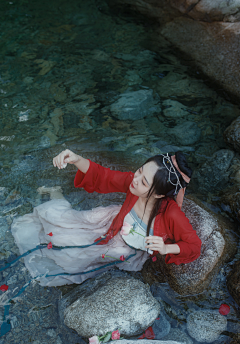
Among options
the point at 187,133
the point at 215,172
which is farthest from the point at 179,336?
the point at 187,133

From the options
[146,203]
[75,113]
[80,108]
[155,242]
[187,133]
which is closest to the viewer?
[155,242]

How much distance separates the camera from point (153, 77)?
677cm

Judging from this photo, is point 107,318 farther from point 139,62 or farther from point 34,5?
point 34,5

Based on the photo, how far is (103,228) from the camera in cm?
359

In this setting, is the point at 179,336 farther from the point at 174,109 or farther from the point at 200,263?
the point at 174,109

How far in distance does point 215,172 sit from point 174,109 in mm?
1937

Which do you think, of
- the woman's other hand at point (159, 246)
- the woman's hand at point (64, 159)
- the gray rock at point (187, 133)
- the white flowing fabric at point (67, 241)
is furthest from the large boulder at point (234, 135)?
the woman's hand at point (64, 159)

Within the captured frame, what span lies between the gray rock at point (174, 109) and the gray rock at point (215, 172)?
1408 mm

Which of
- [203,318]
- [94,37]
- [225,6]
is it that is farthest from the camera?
[94,37]

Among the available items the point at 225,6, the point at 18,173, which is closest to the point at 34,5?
the point at 225,6

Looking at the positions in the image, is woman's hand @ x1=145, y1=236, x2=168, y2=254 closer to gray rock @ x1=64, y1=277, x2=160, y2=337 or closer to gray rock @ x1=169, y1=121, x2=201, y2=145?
gray rock @ x1=64, y1=277, x2=160, y2=337

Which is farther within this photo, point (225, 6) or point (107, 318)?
point (225, 6)

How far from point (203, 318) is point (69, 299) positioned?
1525mm

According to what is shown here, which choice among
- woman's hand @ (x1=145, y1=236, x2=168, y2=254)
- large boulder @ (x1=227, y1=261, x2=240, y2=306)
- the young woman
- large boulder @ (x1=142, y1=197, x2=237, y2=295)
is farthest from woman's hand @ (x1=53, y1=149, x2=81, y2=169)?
large boulder @ (x1=227, y1=261, x2=240, y2=306)
